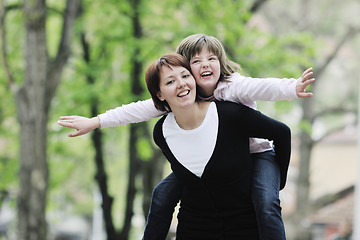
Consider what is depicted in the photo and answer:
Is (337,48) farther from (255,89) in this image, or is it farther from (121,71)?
(255,89)

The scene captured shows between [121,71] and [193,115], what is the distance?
10.1 metres

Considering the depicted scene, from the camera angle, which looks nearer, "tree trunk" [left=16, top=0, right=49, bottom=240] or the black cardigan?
the black cardigan

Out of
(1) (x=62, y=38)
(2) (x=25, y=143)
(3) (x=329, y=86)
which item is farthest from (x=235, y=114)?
(3) (x=329, y=86)

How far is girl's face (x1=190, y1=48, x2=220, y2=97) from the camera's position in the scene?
127 inches

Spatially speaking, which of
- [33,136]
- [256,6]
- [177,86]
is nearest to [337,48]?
[256,6]

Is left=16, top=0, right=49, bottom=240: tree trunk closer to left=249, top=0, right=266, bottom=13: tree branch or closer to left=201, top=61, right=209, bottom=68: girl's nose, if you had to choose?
left=249, top=0, right=266, bottom=13: tree branch

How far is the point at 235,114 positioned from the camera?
314 centimetres

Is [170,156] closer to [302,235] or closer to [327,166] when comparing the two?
[302,235]

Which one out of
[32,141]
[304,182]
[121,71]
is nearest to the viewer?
[32,141]

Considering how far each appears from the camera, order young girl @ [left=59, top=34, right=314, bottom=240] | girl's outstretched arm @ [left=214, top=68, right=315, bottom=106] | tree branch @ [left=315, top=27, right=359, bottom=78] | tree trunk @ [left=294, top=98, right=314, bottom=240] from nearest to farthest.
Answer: girl's outstretched arm @ [left=214, top=68, right=315, bottom=106] < young girl @ [left=59, top=34, right=314, bottom=240] < tree branch @ [left=315, top=27, right=359, bottom=78] < tree trunk @ [left=294, top=98, right=314, bottom=240]

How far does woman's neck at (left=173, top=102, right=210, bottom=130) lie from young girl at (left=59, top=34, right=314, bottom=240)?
85 millimetres

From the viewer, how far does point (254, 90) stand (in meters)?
3.08

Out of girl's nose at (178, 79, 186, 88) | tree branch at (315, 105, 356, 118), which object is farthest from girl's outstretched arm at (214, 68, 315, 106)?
tree branch at (315, 105, 356, 118)

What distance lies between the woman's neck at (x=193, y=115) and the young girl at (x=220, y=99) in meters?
0.08
